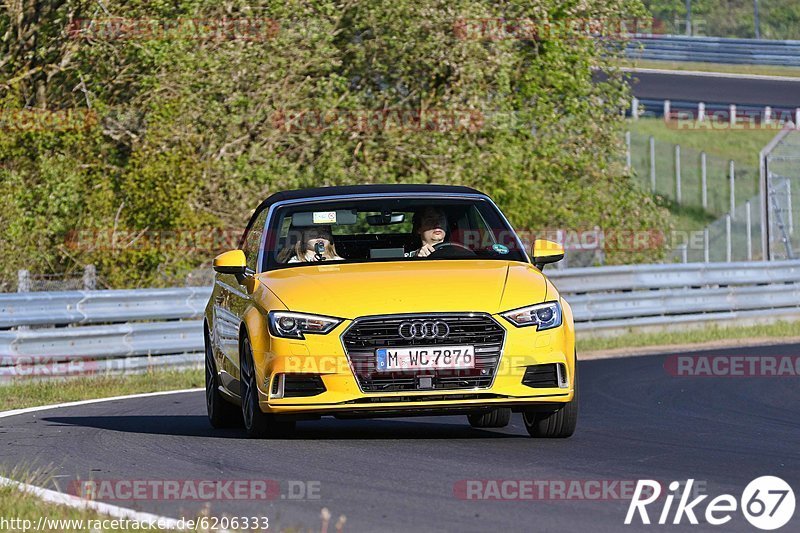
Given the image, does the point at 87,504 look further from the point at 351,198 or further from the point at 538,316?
the point at 351,198

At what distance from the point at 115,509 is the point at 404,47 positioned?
20.8 m

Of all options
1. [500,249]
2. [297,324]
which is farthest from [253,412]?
[500,249]

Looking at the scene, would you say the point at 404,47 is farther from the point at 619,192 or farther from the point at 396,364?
the point at 396,364

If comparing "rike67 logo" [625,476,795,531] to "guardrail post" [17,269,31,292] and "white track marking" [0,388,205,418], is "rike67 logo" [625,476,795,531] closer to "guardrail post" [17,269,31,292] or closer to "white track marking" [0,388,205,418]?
"white track marking" [0,388,205,418]

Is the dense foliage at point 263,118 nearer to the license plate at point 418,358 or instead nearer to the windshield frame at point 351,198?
the windshield frame at point 351,198

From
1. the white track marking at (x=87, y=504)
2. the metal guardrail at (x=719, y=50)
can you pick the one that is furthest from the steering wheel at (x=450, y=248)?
the metal guardrail at (x=719, y=50)

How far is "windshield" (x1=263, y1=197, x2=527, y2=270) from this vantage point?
10.2 m

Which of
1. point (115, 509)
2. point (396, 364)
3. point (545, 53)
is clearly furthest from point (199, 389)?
point (545, 53)

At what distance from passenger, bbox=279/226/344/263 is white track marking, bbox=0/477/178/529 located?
2880 mm

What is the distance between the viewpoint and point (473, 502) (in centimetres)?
694

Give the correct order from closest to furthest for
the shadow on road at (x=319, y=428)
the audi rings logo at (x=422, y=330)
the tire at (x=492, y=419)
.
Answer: the audi rings logo at (x=422, y=330)
the shadow on road at (x=319, y=428)
the tire at (x=492, y=419)

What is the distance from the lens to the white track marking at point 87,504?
647 cm

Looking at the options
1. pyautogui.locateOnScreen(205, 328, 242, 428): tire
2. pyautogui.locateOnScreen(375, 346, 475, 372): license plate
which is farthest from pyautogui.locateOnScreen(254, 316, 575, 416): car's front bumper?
pyautogui.locateOnScreen(205, 328, 242, 428): tire

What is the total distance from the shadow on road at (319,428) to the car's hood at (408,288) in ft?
3.40
